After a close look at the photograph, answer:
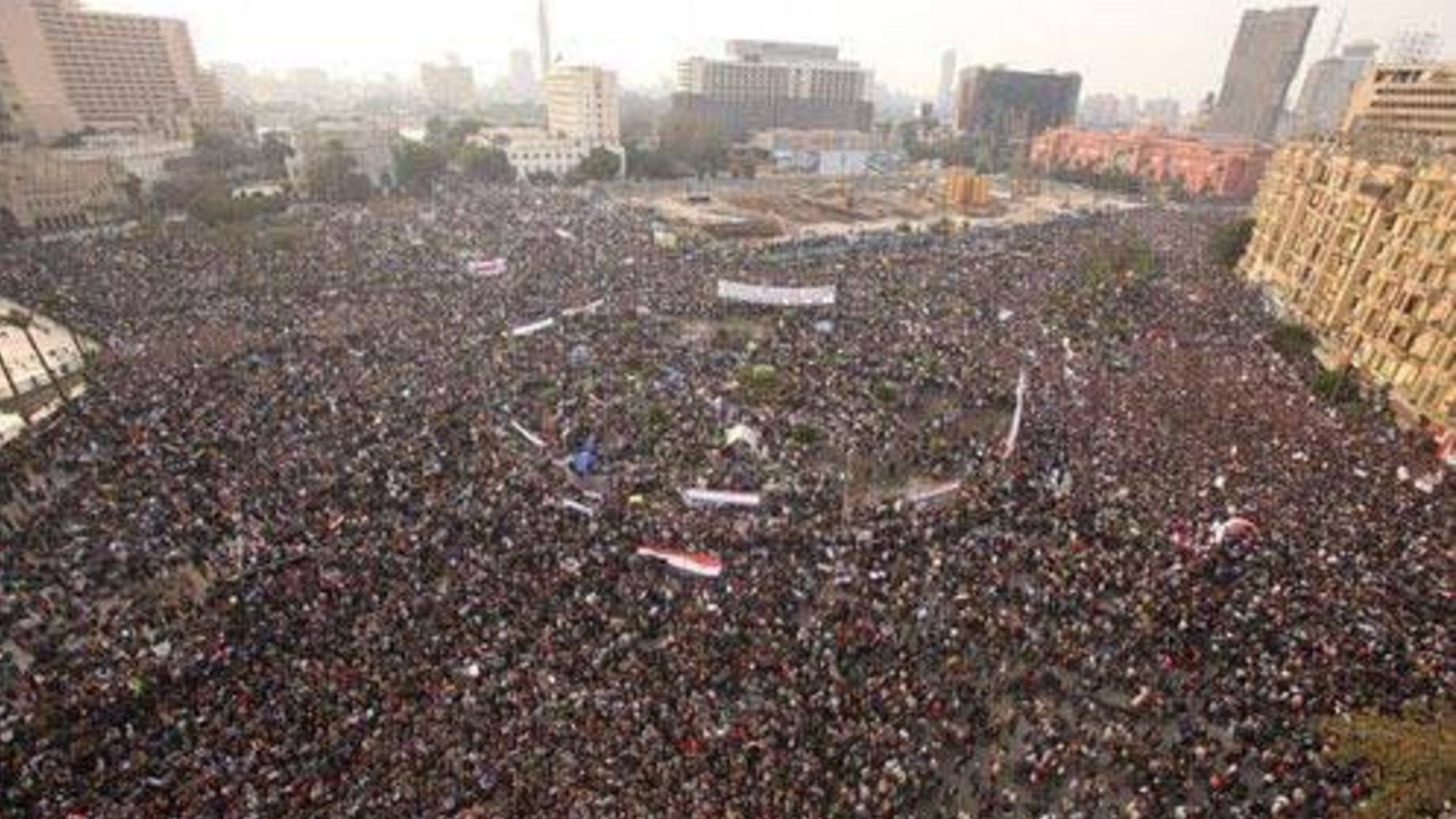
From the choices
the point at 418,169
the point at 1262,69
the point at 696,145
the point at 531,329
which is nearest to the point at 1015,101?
the point at 1262,69

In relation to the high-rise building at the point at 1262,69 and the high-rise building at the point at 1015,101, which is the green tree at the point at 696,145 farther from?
the high-rise building at the point at 1262,69

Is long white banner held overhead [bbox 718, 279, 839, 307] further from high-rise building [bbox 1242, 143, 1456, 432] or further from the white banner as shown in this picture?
high-rise building [bbox 1242, 143, 1456, 432]

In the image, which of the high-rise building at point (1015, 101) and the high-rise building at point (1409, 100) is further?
the high-rise building at point (1015, 101)

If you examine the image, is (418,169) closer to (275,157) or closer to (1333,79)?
(275,157)

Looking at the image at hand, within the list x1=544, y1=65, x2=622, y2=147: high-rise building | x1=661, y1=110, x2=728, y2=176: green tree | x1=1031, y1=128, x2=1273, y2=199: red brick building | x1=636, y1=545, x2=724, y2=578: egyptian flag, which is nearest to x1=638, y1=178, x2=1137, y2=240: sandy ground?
x1=661, y1=110, x2=728, y2=176: green tree

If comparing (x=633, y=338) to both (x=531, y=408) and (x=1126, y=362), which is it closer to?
(x=531, y=408)

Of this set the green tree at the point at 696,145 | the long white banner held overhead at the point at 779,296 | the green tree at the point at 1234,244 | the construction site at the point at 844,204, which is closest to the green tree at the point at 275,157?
the construction site at the point at 844,204

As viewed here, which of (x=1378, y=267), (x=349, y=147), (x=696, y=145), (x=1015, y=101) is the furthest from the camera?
(x=1015, y=101)
